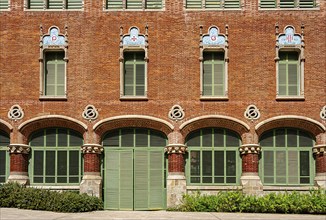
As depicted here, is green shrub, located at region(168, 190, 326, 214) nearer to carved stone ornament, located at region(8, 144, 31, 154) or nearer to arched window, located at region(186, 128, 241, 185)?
arched window, located at region(186, 128, 241, 185)

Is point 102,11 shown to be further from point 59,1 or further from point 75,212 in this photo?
point 75,212

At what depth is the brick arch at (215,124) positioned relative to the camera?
26.8m

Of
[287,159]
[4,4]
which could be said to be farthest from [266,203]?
[4,4]

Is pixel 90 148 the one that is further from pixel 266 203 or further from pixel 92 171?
pixel 266 203

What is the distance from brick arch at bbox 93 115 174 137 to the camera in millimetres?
26922

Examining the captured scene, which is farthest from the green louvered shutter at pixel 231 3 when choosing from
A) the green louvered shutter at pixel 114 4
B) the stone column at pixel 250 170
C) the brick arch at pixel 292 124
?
the stone column at pixel 250 170

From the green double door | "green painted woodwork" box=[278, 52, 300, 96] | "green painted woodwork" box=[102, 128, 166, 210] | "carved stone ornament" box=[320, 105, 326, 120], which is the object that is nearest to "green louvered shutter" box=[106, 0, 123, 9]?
"green painted woodwork" box=[102, 128, 166, 210]

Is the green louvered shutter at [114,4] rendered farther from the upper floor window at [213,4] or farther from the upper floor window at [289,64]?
the upper floor window at [289,64]

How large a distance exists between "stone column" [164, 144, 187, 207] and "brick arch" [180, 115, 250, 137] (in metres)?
0.75

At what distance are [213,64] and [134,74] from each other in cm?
337

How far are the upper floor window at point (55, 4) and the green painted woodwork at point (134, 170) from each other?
18.5 feet

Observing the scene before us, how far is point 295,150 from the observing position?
2723cm

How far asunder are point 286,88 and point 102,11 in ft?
27.7

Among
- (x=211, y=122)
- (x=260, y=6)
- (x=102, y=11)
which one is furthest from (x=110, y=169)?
(x=260, y=6)
